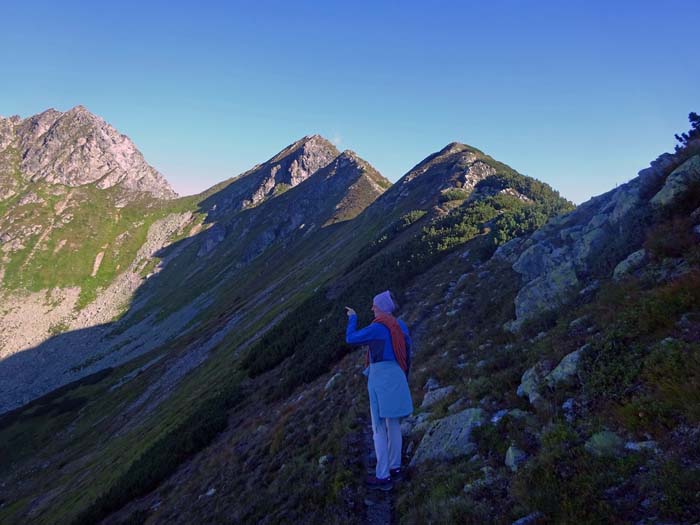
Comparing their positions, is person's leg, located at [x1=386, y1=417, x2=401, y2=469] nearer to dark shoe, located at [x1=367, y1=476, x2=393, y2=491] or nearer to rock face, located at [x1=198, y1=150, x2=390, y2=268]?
dark shoe, located at [x1=367, y1=476, x2=393, y2=491]

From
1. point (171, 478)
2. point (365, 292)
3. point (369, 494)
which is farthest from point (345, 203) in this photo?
point (369, 494)

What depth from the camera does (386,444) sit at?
810 cm

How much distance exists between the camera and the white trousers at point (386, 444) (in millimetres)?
7961

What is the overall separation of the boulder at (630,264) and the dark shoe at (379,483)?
7.86 meters

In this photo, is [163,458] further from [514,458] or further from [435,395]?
[514,458]

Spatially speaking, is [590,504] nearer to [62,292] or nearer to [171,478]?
[171,478]

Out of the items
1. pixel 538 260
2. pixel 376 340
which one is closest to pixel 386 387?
pixel 376 340

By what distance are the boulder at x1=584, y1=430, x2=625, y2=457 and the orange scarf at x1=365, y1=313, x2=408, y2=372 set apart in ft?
11.4

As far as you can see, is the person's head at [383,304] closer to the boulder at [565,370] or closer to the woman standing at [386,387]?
the woman standing at [386,387]

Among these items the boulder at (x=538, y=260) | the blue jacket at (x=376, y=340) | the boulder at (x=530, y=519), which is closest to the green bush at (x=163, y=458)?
the blue jacket at (x=376, y=340)

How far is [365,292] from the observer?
32.0 metres

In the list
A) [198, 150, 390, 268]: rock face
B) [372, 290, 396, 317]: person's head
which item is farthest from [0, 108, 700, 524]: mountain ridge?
[198, 150, 390, 268]: rock face

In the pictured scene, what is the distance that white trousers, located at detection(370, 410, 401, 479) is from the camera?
7.96 meters

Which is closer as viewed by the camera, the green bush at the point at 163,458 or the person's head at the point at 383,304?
the person's head at the point at 383,304
